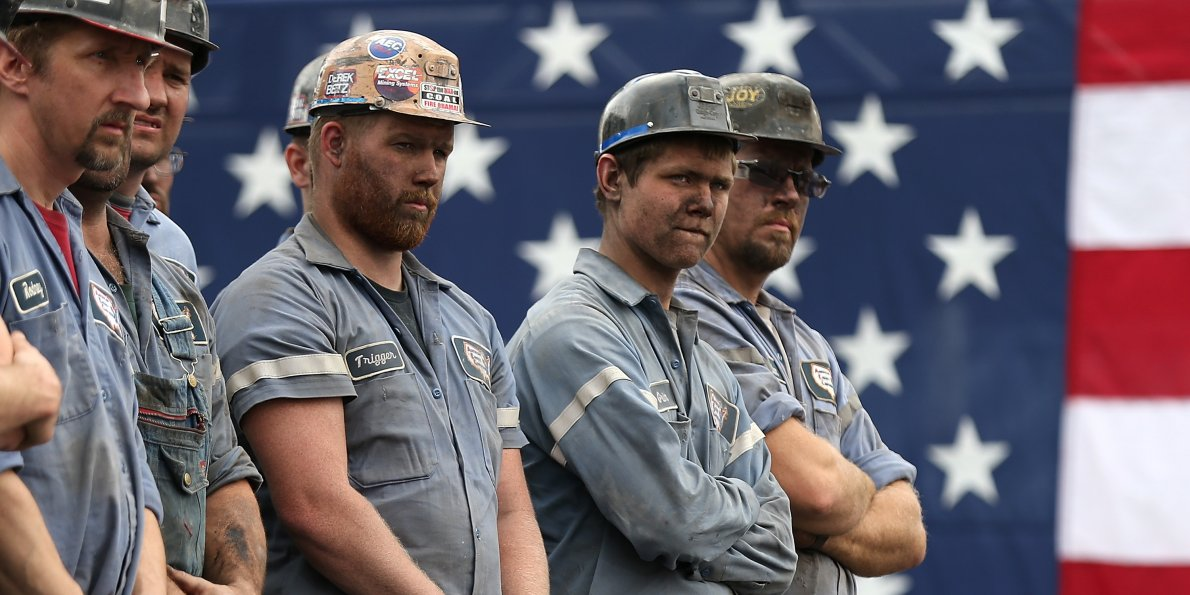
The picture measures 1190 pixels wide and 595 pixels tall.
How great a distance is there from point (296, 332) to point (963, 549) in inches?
133

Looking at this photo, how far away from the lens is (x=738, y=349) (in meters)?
3.69

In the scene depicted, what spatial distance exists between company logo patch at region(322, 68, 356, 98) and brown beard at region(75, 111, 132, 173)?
0.87 m

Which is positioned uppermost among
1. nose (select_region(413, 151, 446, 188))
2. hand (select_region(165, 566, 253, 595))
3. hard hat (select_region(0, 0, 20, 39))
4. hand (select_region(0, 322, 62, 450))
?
hard hat (select_region(0, 0, 20, 39))

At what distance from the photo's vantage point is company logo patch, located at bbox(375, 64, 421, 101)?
3.01 m

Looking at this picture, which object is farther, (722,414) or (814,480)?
(814,480)

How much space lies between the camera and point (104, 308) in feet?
7.22

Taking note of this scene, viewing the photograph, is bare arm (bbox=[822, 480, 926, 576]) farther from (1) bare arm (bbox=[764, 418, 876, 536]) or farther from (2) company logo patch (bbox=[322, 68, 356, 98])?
(2) company logo patch (bbox=[322, 68, 356, 98])

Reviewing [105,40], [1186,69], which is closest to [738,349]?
[105,40]

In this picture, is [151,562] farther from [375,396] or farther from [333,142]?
[333,142]

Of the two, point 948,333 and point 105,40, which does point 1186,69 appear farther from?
point 105,40

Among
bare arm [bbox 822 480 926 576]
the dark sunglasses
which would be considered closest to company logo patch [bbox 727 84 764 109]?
the dark sunglasses

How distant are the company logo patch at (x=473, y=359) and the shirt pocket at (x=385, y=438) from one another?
202 millimetres

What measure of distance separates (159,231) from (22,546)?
5.10 feet

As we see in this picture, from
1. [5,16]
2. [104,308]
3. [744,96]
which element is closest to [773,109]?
[744,96]
